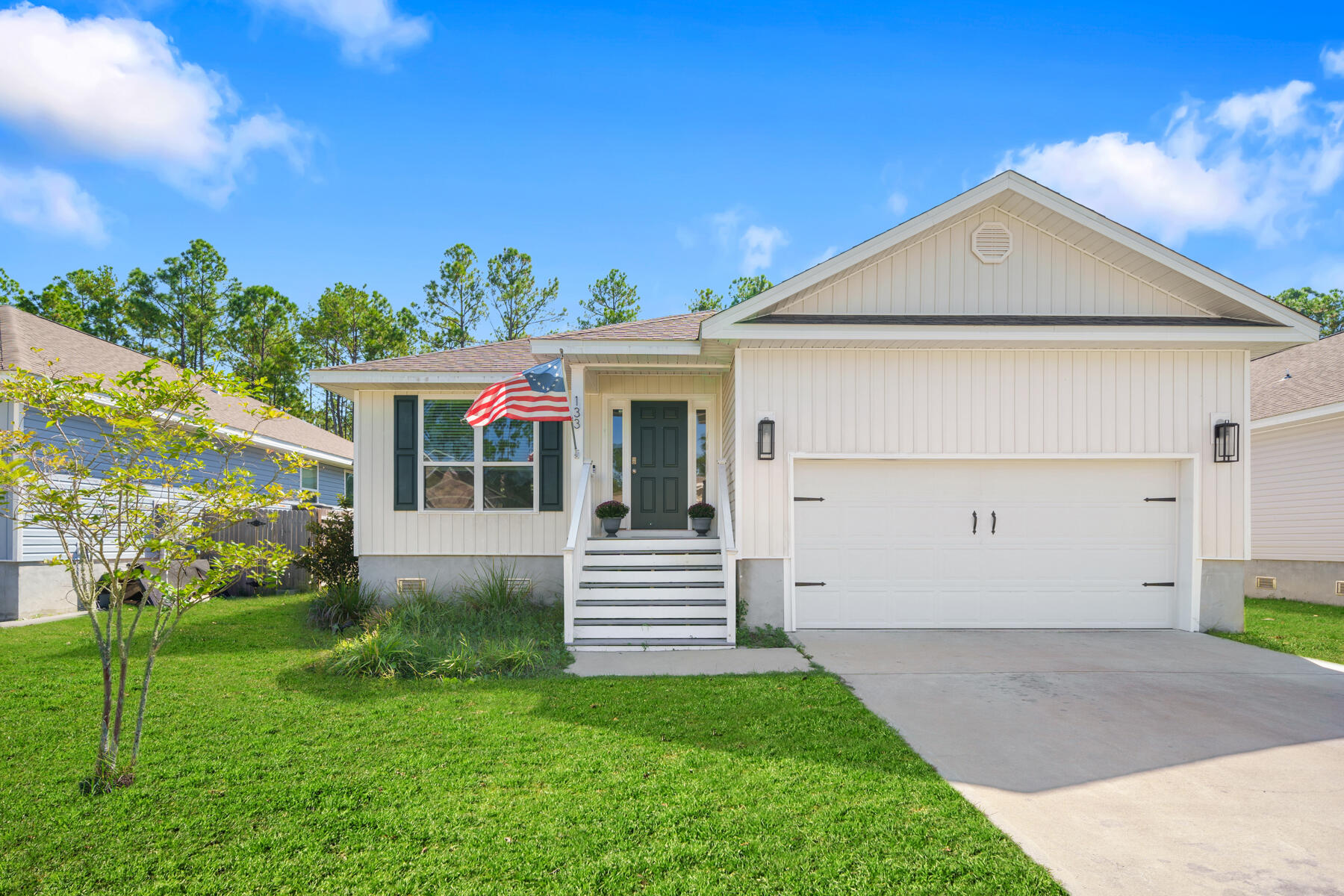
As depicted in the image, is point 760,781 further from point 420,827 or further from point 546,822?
point 420,827

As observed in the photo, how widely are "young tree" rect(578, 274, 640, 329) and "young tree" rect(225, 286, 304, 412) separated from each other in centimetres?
1112

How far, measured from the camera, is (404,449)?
1009 cm

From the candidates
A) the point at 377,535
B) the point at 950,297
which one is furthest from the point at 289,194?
the point at 950,297

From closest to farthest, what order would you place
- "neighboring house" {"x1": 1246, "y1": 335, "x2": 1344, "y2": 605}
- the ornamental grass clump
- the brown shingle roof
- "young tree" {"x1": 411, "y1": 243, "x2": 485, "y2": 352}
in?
1. the ornamental grass clump
2. the brown shingle roof
3. "neighboring house" {"x1": 1246, "y1": 335, "x2": 1344, "y2": 605}
4. "young tree" {"x1": 411, "y1": 243, "x2": 485, "y2": 352}

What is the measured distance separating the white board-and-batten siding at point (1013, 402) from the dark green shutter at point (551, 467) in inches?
118

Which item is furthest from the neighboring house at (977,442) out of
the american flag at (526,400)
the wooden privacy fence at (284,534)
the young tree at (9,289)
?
the young tree at (9,289)

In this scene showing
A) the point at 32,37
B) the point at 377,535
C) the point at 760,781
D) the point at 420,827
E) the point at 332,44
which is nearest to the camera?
the point at 420,827

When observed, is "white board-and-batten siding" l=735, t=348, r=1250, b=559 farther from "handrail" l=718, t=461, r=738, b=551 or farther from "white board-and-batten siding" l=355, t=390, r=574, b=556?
"white board-and-batten siding" l=355, t=390, r=574, b=556

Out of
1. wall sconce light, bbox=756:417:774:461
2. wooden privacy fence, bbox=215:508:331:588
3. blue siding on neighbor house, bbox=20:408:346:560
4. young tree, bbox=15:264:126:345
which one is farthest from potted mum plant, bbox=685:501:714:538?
young tree, bbox=15:264:126:345

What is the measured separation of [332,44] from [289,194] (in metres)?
9.31

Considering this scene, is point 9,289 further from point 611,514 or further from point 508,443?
point 611,514

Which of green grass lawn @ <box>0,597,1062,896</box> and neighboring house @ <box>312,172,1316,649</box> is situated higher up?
neighboring house @ <box>312,172,1316,649</box>

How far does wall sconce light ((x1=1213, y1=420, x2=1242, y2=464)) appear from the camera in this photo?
8.22 metres

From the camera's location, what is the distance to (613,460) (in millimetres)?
10562
